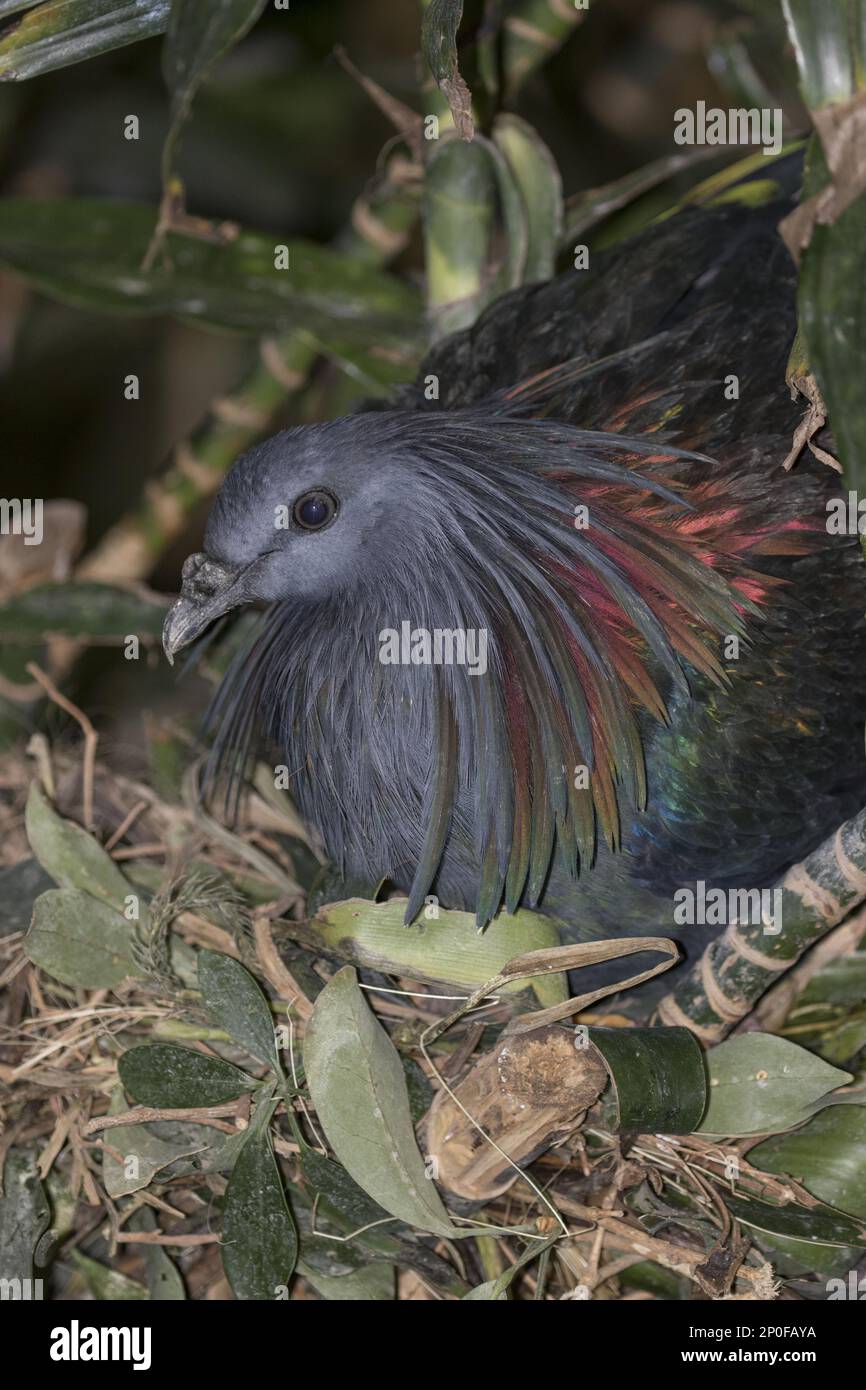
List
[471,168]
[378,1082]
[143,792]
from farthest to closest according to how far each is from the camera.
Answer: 1. [143,792]
2. [471,168]
3. [378,1082]

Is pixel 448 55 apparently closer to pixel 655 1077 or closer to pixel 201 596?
pixel 201 596

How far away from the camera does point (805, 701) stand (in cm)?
132

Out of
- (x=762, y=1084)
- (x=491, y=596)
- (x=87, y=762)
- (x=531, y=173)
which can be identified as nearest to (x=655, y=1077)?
(x=762, y=1084)

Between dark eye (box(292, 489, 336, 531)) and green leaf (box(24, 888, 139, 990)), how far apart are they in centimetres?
44

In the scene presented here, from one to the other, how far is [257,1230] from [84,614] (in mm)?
830

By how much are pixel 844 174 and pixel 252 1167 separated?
919 millimetres

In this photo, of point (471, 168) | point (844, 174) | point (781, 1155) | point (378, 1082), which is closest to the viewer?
point (844, 174)

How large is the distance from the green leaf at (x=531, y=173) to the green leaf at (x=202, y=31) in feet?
1.53

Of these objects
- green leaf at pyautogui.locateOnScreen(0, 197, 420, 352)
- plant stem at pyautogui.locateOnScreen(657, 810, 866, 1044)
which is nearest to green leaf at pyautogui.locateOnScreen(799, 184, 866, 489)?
plant stem at pyautogui.locateOnScreen(657, 810, 866, 1044)

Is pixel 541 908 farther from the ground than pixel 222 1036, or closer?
farther from the ground

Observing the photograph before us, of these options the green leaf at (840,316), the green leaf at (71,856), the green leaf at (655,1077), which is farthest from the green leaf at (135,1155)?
the green leaf at (840,316)

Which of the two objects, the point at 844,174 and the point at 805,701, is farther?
the point at 805,701
